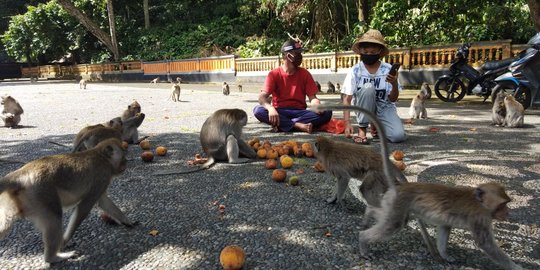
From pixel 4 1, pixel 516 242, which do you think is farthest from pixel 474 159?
pixel 4 1

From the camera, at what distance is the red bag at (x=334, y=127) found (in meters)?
6.46

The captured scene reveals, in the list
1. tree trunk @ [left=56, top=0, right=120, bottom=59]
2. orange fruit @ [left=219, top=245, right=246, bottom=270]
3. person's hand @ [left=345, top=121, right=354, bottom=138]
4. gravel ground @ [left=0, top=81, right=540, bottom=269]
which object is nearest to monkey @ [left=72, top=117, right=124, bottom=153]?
gravel ground @ [left=0, top=81, right=540, bottom=269]

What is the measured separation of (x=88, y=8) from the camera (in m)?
30.4

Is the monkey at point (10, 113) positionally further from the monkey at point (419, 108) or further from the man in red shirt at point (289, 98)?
the monkey at point (419, 108)

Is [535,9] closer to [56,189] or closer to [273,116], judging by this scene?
[273,116]

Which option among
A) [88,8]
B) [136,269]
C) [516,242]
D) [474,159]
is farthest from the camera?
[88,8]

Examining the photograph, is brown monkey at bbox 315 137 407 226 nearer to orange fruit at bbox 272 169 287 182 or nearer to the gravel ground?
the gravel ground

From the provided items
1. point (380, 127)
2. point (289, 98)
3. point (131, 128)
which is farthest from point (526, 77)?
point (380, 127)

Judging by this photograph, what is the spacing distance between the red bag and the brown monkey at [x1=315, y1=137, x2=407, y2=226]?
3085mm

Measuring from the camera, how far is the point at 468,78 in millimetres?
10156

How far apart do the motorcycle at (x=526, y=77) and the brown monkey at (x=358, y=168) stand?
6603mm

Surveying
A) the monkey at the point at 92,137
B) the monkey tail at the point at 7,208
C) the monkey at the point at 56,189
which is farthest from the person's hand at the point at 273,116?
the monkey tail at the point at 7,208

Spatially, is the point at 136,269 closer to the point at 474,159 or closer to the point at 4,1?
the point at 474,159

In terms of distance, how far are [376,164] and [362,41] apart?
8.81ft
